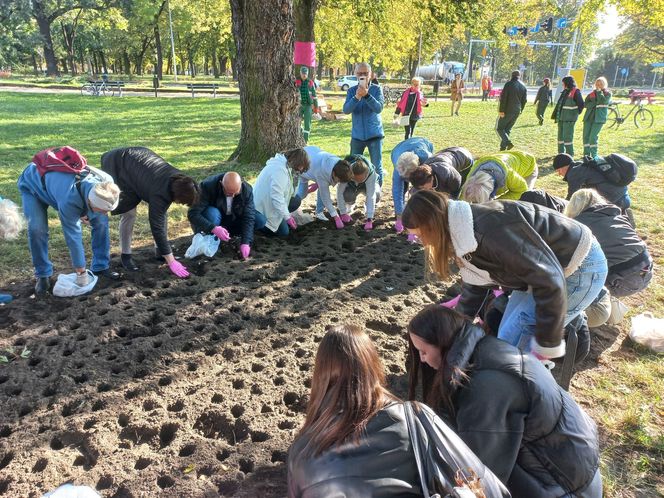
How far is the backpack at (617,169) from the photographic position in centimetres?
459

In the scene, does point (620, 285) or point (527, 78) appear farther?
point (527, 78)

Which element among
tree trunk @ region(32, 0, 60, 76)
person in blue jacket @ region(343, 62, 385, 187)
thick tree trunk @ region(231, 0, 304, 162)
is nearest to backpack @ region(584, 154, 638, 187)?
person in blue jacket @ region(343, 62, 385, 187)

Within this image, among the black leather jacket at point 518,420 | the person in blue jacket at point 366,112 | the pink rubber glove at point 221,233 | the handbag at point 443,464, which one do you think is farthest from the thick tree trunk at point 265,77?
the handbag at point 443,464

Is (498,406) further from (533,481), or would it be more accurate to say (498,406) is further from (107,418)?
(107,418)

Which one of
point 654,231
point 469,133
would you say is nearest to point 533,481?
point 654,231

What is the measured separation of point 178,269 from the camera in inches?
178

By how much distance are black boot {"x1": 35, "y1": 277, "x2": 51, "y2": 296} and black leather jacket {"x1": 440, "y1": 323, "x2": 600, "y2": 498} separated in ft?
12.2

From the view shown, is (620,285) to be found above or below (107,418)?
above

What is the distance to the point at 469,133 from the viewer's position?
13758 millimetres

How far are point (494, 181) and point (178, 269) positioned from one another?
299 cm

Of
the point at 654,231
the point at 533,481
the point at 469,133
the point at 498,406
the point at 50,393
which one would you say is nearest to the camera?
the point at 498,406

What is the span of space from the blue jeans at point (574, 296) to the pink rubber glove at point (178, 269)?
9.68 ft

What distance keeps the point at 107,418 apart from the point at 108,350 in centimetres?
71

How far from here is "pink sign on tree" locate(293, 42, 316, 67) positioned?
556 inches
